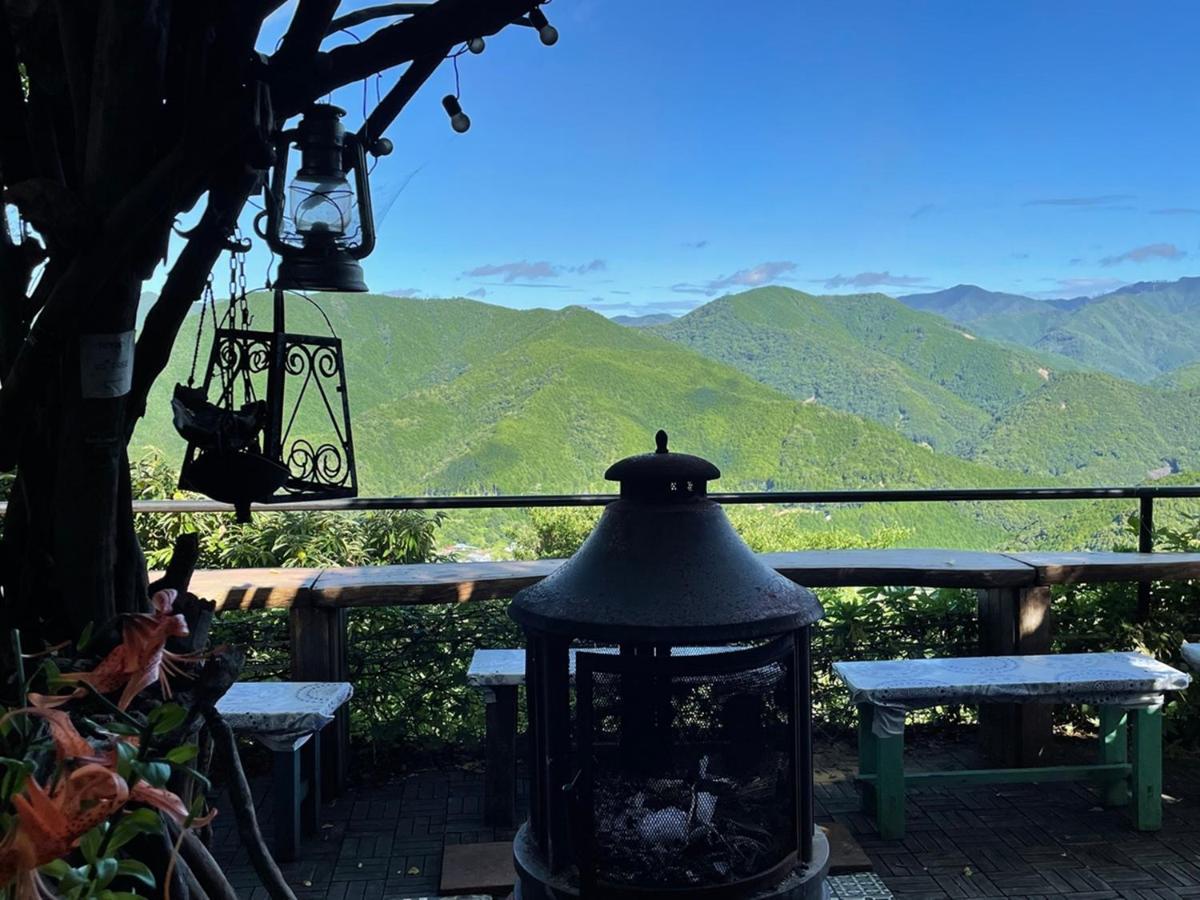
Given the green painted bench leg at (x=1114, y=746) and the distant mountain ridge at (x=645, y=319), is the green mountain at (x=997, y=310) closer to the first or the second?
the distant mountain ridge at (x=645, y=319)

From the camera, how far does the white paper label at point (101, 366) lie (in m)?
1.05

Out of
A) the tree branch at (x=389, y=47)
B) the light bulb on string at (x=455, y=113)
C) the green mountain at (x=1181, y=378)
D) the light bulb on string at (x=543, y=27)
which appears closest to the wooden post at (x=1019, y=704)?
the light bulb on string at (x=455, y=113)

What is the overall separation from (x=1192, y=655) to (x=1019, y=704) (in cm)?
64

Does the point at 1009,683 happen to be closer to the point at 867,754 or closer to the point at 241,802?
the point at 867,754

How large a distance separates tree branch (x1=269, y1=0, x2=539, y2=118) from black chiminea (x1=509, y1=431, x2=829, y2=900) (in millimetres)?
1235

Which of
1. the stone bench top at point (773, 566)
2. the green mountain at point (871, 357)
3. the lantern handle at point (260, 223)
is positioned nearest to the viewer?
the lantern handle at point (260, 223)

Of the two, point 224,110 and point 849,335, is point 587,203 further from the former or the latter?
point 224,110

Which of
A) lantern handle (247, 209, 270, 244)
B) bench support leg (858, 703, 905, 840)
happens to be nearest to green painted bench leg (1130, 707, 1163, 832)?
bench support leg (858, 703, 905, 840)

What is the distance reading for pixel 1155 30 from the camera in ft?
A: 131

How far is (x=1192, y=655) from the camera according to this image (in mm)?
3625

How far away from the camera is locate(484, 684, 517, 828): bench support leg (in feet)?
11.5

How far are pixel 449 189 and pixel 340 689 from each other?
1757 inches

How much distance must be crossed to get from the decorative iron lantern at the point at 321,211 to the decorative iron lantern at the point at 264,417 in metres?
0.08

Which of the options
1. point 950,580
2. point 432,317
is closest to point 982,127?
point 432,317
